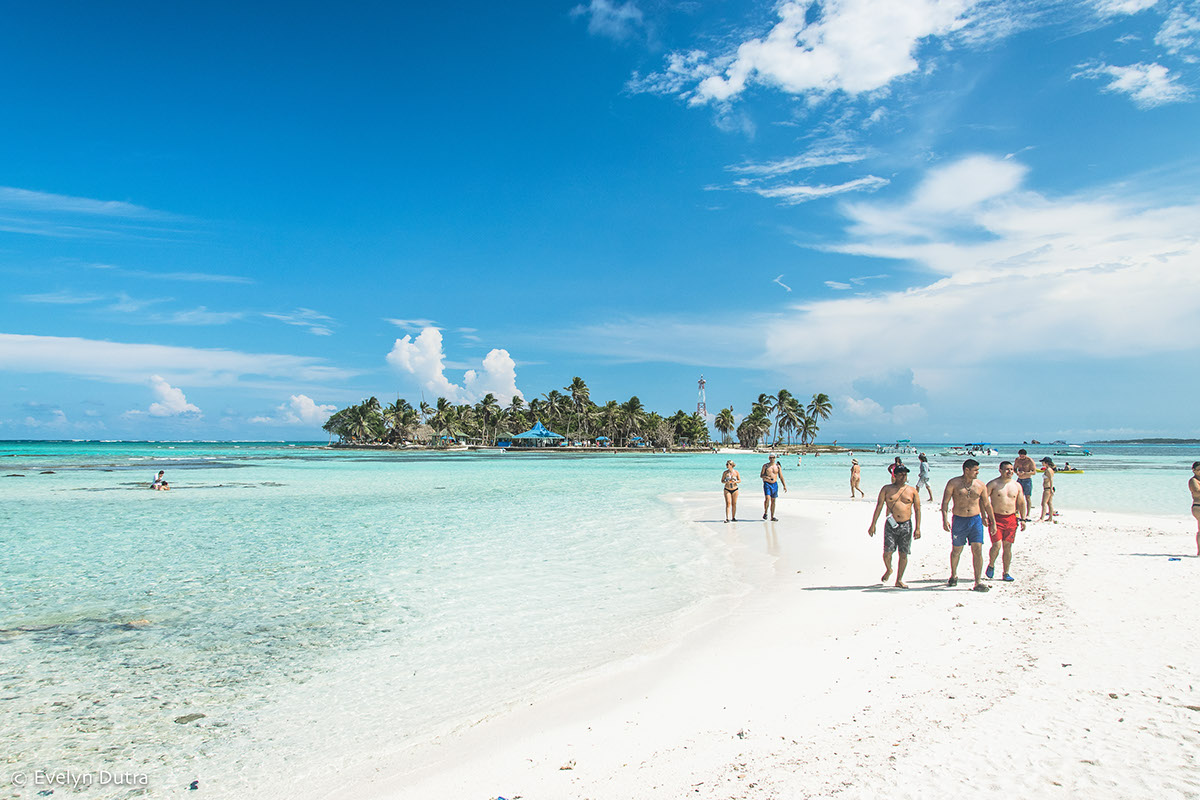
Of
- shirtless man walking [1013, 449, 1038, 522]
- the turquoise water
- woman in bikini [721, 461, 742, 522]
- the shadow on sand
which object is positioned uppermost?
shirtless man walking [1013, 449, 1038, 522]

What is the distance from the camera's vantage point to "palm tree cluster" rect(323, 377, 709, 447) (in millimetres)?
128625

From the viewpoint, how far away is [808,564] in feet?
39.1

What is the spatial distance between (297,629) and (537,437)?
367 feet

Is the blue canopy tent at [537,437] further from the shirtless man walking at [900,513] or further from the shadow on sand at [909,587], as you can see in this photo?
the shirtless man walking at [900,513]

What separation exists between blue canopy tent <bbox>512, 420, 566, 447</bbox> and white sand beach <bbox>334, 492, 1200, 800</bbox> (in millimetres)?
111891

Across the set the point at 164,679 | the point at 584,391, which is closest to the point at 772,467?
the point at 164,679

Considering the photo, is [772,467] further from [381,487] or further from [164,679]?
[381,487]

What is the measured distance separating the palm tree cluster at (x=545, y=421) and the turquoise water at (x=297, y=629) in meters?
109

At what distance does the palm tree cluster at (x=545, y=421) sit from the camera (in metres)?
129

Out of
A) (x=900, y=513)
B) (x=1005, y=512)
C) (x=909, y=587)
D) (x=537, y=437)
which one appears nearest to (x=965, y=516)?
(x=900, y=513)

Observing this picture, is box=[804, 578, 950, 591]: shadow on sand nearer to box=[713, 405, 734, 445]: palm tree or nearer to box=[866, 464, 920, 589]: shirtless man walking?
box=[866, 464, 920, 589]: shirtless man walking

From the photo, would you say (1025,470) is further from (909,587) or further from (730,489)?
(909,587)

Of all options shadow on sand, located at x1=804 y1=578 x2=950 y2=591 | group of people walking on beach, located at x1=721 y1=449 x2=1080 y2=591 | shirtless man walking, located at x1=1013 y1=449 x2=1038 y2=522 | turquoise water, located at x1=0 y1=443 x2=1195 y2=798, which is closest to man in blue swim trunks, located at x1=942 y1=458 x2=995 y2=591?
group of people walking on beach, located at x1=721 y1=449 x2=1080 y2=591

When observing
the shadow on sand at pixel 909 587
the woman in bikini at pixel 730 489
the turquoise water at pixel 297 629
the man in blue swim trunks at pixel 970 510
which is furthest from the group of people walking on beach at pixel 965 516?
the woman in bikini at pixel 730 489
